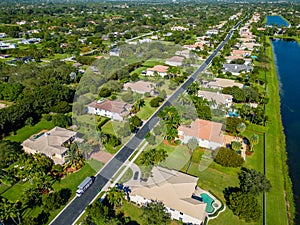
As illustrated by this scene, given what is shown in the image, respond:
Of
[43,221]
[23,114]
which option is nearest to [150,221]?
[43,221]

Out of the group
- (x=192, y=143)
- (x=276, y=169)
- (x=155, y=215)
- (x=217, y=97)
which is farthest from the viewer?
(x=217, y=97)

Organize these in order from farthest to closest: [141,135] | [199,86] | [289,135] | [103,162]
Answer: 1. [199,86]
2. [289,135]
3. [141,135]
4. [103,162]

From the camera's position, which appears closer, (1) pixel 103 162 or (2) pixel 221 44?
(1) pixel 103 162

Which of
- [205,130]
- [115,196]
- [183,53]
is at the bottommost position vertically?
[183,53]

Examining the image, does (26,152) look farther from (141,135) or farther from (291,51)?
(291,51)

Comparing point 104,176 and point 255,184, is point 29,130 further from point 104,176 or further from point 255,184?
point 255,184

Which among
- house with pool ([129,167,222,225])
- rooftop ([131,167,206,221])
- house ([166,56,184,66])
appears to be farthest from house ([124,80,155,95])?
rooftop ([131,167,206,221])

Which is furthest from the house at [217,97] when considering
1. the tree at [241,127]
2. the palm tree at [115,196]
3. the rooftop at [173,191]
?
the palm tree at [115,196]

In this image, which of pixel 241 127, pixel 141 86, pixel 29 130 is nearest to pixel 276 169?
pixel 241 127
